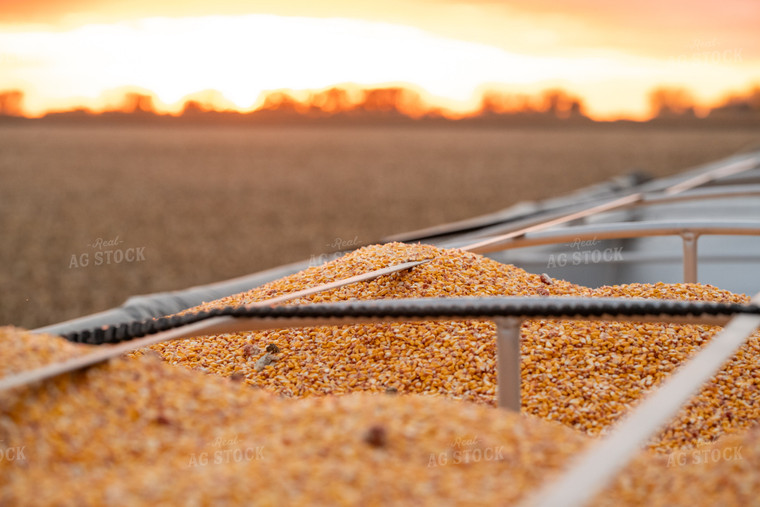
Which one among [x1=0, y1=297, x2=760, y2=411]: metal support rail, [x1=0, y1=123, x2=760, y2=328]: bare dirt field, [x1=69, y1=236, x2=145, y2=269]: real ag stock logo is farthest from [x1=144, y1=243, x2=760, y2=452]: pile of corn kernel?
[x1=69, y1=236, x2=145, y2=269]: real ag stock logo

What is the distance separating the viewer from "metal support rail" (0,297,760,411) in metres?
2.12

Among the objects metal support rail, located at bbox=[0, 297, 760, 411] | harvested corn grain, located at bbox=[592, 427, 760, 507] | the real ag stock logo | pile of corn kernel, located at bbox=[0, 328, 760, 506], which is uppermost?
metal support rail, located at bbox=[0, 297, 760, 411]

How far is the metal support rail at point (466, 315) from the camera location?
83.7 inches

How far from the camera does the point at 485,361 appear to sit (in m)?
2.73

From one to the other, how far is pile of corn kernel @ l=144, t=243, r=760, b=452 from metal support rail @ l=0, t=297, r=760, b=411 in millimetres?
399

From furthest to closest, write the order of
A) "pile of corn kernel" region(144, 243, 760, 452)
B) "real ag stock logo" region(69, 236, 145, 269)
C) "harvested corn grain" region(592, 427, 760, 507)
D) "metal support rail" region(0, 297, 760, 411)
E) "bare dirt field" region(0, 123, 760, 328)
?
"real ag stock logo" region(69, 236, 145, 269), "bare dirt field" region(0, 123, 760, 328), "pile of corn kernel" region(144, 243, 760, 452), "metal support rail" region(0, 297, 760, 411), "harvested corn grain" region(592, 427, 760, 507)

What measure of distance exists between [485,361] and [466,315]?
64 centimetres

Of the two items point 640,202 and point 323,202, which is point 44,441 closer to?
point 640,202

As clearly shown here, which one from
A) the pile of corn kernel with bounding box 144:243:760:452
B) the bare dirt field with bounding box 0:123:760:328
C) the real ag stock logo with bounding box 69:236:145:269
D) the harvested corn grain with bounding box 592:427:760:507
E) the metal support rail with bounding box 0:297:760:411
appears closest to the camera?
the harvested corn grain with bounding box 592:427:760:507

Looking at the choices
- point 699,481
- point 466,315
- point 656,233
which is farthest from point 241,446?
point 656,233

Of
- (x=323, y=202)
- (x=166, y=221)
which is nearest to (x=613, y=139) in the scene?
(x=323, y=202)

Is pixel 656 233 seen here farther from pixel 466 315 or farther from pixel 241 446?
pixel 241 446

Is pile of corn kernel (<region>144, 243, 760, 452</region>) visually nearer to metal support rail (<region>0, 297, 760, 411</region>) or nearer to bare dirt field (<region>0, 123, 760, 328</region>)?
metal support rail (<region>0, 297, 760, 411</region>)

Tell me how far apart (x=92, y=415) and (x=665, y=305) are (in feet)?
5.16
